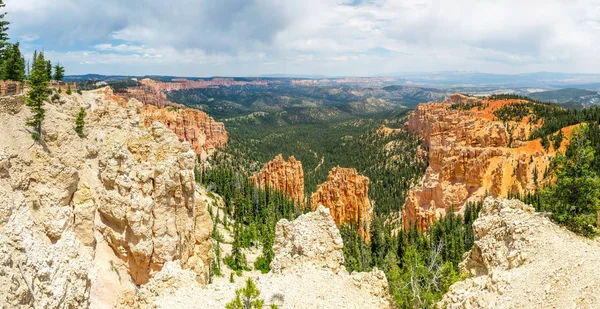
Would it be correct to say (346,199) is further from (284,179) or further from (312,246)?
(312,246)

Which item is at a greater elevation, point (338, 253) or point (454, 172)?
point (338, 253)

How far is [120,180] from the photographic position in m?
20.6

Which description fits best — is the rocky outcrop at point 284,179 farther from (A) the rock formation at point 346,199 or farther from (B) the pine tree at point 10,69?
(B) the pine tree at point 10,69

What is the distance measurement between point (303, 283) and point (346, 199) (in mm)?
43669

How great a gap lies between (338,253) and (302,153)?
130761mm

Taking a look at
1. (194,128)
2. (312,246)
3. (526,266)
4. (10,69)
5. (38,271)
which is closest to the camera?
(38,271)

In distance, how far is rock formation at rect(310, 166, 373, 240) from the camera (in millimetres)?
58562

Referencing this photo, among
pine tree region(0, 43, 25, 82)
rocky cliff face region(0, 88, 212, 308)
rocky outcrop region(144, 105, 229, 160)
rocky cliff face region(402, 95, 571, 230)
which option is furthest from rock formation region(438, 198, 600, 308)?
rocky outcrop region(144, 105, 229, 160)

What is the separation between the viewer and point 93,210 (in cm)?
1966

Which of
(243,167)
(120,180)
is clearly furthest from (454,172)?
(243,167)

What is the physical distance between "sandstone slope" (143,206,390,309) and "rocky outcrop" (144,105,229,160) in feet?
308

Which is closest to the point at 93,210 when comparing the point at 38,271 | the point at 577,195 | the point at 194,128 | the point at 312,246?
the point at 38,271

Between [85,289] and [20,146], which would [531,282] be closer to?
[85,289]

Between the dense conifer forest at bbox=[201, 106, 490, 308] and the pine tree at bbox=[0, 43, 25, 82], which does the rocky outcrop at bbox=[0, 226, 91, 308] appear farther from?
the pine tree at bbox=[0, 43, 25, 82]
